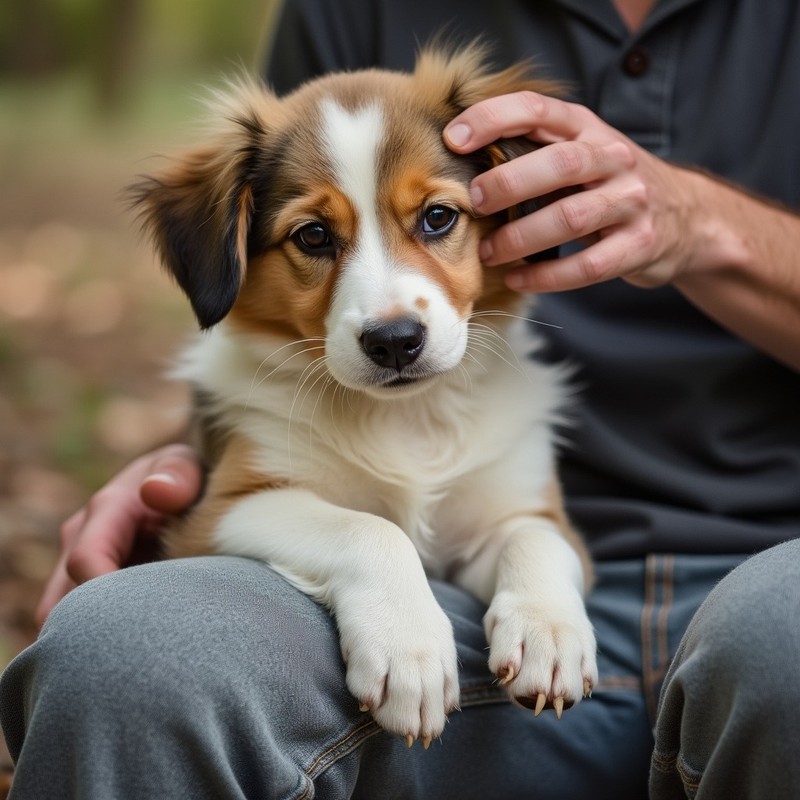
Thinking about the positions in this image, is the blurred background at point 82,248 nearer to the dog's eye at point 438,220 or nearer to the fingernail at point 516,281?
the dog's eye at point 438,220

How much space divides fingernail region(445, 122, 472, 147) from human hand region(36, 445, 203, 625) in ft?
3.21

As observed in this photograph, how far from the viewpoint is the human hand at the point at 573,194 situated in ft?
6.59

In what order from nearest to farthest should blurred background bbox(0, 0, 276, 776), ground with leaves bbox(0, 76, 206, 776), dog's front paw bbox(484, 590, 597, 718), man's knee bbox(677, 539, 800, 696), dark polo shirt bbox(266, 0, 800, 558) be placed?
man's knee bbox(677, 539, 800, 696) → dog's front paw bbox(484, 590, 597, 718) → dark polo shirt bbox(266, 0, 800, 558) → ground with leaves bbox(0, 76, 206, 776) → blurred background bbox(0, 0, 276, 776)

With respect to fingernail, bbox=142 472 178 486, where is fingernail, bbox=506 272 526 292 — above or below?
above

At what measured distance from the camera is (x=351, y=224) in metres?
2.18

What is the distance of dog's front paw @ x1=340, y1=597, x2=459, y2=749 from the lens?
1.75 meters

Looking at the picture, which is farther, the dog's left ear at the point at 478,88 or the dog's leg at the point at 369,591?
the dog's left ear at the point at 478,88

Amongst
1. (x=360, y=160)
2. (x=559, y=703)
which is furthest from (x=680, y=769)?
(x=360, y=160)

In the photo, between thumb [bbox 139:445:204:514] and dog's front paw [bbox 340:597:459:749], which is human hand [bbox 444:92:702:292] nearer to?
dog's front paw [bbox 340:597:459:749]

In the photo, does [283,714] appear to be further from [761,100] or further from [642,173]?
[761,100]

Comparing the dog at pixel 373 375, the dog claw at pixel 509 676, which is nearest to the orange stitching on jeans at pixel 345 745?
the dog at pixel 373 375

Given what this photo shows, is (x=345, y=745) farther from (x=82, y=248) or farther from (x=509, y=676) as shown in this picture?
(x=82, y=248)

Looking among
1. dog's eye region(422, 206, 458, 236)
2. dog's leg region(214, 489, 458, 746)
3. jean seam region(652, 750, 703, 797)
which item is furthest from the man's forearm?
jean seam region(652, 750, 703, 797)

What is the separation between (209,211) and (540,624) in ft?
3.72
